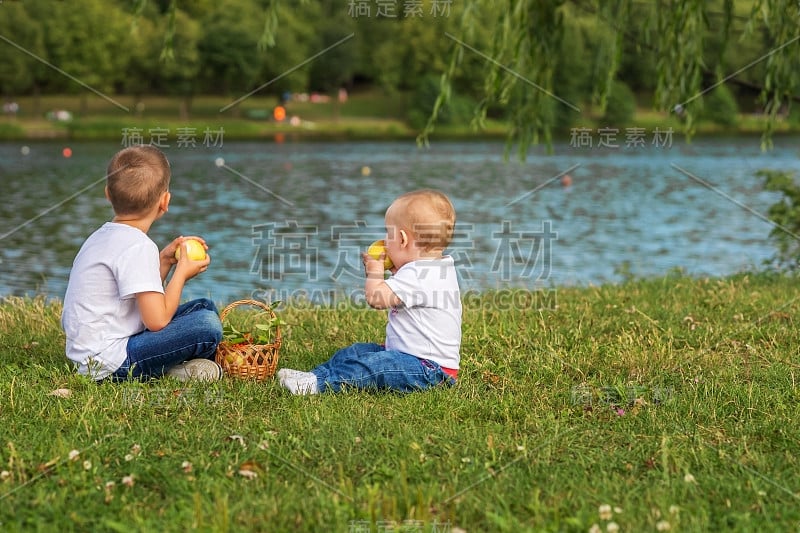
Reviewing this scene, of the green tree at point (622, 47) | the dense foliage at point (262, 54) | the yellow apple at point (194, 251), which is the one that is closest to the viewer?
the yellow apple at point (194, 251)

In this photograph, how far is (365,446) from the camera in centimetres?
374

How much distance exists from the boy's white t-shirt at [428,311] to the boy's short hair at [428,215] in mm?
139

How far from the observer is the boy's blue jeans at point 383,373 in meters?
4.61

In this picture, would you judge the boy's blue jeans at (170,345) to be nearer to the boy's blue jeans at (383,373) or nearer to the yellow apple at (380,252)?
the boy's blue jeans at (383,373)

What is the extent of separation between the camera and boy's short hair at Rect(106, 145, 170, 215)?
4621mm

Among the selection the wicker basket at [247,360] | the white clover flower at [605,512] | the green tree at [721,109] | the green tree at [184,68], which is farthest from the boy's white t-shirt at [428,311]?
the green tree at [721,109]

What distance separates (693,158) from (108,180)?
37813 millimetres

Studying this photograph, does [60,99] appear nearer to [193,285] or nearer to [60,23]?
[60,23]

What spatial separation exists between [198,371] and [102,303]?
0.61 meters

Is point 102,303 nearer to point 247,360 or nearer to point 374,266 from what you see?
point 247,360

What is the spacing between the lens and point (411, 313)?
4.78 metres

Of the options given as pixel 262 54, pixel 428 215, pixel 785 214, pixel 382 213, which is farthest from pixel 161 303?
pixel 262 54

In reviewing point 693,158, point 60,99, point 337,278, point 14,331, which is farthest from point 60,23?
point 14,331

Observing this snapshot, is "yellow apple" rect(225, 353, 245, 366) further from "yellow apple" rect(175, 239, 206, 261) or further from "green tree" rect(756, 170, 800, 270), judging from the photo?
"green tree" rect(756, 170, 800, 270)
